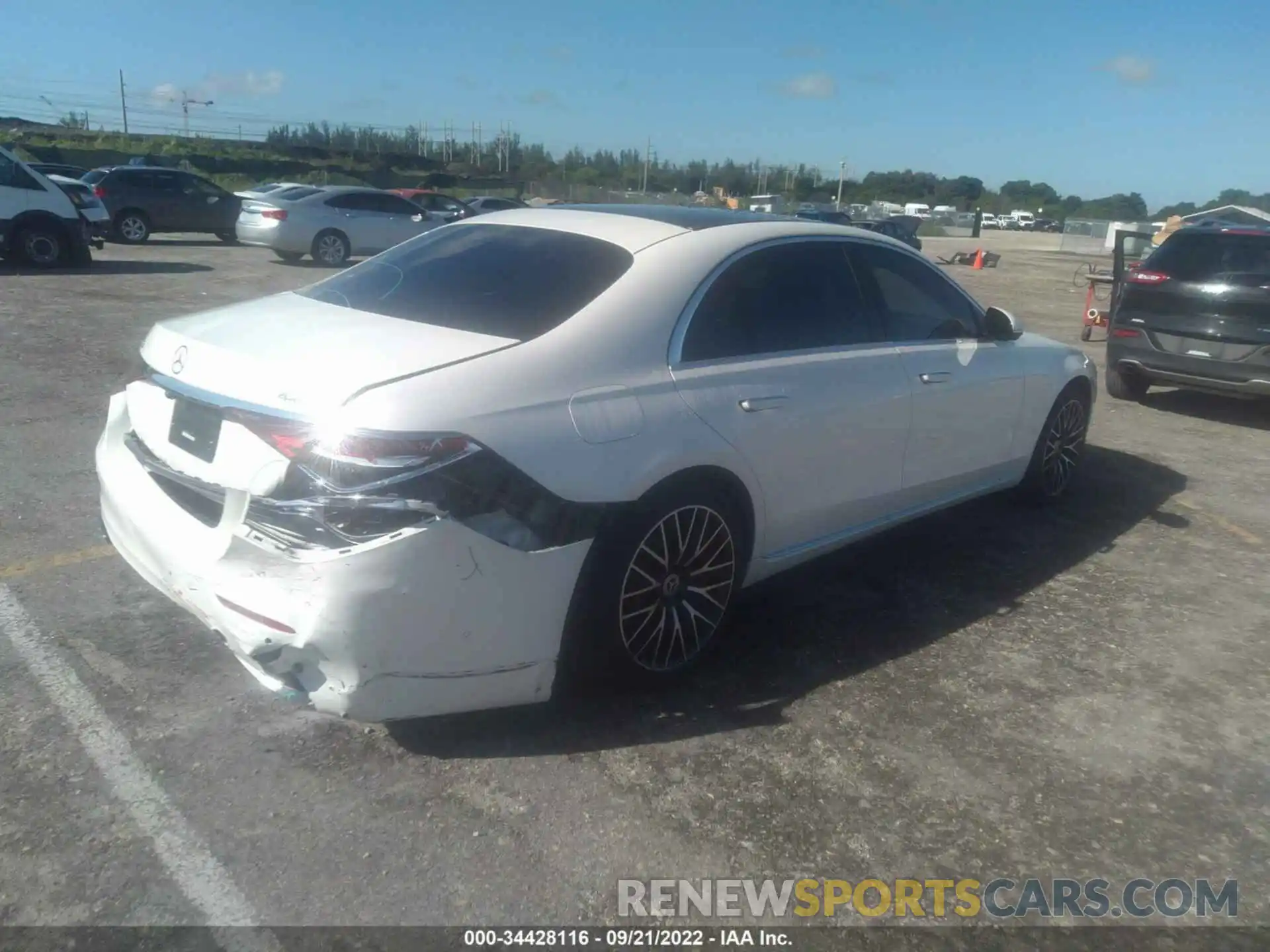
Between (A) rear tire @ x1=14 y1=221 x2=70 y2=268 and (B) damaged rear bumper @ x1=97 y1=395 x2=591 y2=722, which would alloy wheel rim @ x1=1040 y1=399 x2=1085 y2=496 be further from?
(A) rear tire @ x1=14 y1=221 x2=70 y2=268

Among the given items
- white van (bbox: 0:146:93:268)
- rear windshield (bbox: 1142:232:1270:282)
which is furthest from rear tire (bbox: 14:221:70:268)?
rear windshield (bbox: 1142:232:1270:282)

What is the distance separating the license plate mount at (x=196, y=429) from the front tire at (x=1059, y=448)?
439cm

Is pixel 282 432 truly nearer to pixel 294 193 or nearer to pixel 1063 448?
pixel 1063 448

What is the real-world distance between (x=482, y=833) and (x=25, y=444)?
15.2 ft

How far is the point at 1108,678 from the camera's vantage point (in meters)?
4.04

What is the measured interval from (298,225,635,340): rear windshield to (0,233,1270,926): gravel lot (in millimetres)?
1351

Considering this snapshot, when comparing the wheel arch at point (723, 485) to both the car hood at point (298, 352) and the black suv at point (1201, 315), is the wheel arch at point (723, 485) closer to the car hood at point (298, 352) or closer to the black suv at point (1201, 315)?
the car hood at point (298, 352)

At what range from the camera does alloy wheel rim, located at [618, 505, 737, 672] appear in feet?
11.3

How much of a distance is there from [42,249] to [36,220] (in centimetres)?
41

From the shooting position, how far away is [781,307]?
413 centimetres

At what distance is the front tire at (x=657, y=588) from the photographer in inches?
129

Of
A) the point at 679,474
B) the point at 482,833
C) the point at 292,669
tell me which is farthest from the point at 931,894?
the point at 292,669

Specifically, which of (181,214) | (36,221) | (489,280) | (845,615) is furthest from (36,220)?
(845,615)

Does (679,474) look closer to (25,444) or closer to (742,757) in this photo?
(742,757)
